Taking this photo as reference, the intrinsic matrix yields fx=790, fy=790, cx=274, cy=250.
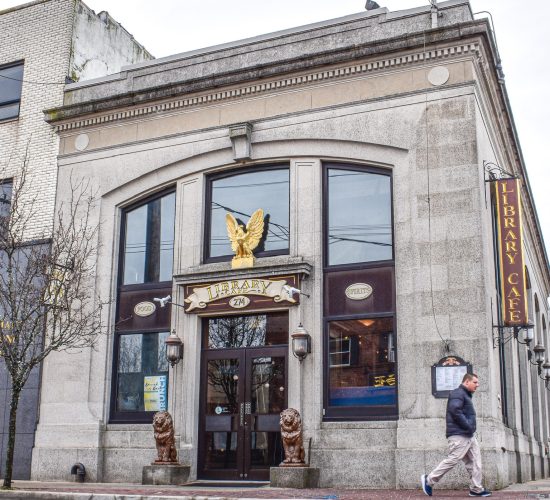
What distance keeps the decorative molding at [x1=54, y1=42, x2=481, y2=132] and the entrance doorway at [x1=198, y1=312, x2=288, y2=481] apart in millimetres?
5036

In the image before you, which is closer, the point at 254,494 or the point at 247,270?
the point at 254,494

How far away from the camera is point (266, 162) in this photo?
17.5m

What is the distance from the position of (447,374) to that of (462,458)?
232 cm

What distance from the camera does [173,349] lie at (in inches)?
654

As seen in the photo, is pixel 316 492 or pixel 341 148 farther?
pixel 341 148

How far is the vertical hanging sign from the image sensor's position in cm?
1555

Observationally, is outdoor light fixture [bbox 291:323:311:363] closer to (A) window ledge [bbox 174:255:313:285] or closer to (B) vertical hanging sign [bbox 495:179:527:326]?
(A) window ledge [bbox 174:255:313:285]

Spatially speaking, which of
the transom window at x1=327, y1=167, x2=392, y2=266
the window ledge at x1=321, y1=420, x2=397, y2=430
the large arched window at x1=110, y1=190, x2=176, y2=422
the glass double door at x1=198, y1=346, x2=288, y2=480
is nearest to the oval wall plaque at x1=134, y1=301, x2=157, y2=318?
the large arched window at x1=110, y1=190, x2=176, y2=422

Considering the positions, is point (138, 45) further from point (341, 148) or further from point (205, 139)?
point (341, 148)

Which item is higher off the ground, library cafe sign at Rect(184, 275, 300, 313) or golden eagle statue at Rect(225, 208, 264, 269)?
golden eagle statue at Rect(225, 208, 264, 269)

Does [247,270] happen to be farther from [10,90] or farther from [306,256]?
[10,90]

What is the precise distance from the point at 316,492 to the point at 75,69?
12937mm

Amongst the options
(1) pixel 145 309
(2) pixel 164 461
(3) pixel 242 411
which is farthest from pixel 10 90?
(2) pixel 164 461

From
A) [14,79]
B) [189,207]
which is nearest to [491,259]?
[189,207]
